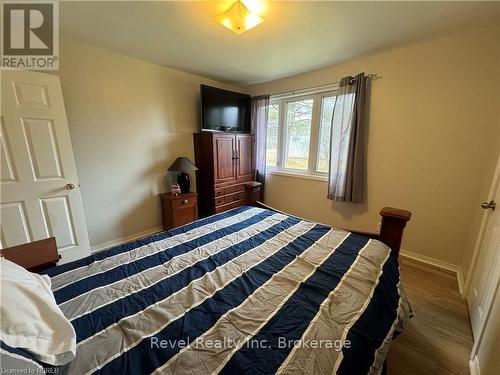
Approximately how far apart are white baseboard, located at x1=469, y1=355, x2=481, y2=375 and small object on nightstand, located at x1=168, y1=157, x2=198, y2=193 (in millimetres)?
3070

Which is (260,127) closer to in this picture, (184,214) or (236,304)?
(184,214)

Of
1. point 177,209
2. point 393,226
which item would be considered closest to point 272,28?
point 393,226

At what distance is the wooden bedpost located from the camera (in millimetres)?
1414

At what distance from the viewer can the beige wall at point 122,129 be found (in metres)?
2.30

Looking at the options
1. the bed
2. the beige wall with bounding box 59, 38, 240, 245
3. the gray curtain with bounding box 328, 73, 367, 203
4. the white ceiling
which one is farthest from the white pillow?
the gray curtain with bounding box 328, 73, 367, 203

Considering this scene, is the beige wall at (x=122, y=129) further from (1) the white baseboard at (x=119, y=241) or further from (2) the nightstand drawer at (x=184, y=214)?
(2) the nightstand drawer at (x=184, y=214)

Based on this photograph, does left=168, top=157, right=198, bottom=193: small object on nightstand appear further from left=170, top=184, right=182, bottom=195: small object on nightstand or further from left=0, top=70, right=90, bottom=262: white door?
left=0, top=70, right=90, bottom=262: white door

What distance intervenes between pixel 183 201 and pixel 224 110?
157 cm

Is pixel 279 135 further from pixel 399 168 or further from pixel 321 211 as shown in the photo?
pixel 399 168

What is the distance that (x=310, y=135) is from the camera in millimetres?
3162

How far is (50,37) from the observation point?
1.98 metres

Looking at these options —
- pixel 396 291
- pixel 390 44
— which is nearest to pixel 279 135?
pixel 390 44

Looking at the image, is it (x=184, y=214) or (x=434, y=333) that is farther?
(x=184, y=214)

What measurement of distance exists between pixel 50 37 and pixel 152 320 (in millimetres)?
2725
